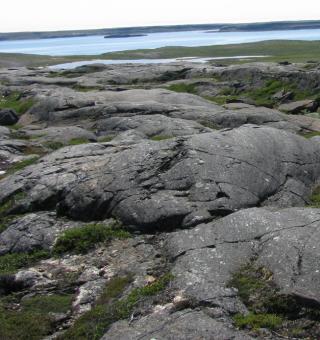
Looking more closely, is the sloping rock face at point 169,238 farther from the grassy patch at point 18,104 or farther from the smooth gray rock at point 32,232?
the grassy patch at point 18,104

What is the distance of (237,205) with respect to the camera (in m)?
21.3

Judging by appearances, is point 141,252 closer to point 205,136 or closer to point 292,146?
point 205,136

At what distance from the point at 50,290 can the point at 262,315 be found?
299 inches

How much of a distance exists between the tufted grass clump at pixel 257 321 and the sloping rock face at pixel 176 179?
6.63m

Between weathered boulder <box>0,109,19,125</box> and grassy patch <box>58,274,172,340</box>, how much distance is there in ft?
131

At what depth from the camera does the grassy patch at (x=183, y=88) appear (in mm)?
74938

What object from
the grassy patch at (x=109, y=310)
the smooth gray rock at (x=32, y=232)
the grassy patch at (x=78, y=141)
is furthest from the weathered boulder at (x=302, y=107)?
the grassy patch at (x=109, y=310)

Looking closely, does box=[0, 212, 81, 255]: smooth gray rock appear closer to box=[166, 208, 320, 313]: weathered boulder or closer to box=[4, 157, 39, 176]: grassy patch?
box=[166, 208, 320, 313]: weathered boulder

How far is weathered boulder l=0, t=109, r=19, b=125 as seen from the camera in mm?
52781

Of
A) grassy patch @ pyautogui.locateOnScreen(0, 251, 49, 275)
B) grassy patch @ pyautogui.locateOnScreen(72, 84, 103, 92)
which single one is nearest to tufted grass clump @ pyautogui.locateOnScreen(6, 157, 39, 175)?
grassy patch @ pyautogui.locateOnScreen(0, 251, 49, 275)

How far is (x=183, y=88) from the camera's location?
75.9 metres

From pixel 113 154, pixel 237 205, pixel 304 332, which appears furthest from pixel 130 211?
pixel 304 332

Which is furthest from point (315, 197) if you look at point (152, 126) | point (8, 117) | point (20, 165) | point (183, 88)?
point (183, 88)

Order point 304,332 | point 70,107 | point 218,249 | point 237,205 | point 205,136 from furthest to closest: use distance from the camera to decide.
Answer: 1. point 70,107
2. point 205,136
3. point 237,205
4. point 218,249
5. point 304,332
